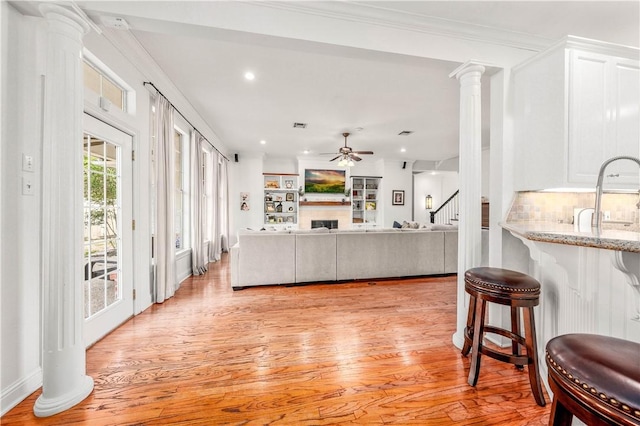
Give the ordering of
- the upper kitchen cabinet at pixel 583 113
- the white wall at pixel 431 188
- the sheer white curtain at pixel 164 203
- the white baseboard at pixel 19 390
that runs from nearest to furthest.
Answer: the white baseboard at pixel 19 390, the upper kitchen cabinet at pixel 583 113, the sheer white curtain at pixel 164 203, the white wall at pixel 431 188

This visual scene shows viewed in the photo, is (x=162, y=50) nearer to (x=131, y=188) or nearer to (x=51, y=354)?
(x=131, y=188)

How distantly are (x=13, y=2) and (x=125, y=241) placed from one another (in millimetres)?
1902

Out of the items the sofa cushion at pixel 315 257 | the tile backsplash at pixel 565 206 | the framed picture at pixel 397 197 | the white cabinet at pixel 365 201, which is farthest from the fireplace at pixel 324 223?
the tile backsplash at pixel 565 206

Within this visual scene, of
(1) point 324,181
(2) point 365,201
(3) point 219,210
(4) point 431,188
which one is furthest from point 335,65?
(4) point 431,188

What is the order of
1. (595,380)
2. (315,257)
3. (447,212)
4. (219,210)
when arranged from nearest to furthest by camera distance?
(595,380)
(315,257)
(219,210)
(447,212)

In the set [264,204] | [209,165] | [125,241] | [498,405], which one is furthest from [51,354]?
[264,204]

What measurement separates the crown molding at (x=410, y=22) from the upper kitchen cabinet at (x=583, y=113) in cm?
37

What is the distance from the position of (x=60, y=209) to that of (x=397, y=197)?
25.3 feet

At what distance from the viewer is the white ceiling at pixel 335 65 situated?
1.96m

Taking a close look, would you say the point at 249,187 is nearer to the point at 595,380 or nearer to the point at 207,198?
the point at 207,198

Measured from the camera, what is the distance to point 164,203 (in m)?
3.26

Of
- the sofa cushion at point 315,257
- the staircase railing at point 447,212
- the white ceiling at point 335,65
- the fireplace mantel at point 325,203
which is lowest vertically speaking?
the sofa cushion at point 315,257

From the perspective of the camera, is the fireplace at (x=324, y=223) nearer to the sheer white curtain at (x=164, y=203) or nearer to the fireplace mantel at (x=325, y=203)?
the fireplace mantel at (x=325, y=203)

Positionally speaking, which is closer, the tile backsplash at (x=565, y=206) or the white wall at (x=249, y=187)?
the tile backsplash at (x=565, y=206)
